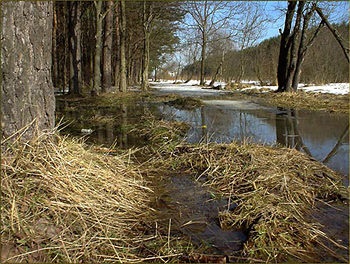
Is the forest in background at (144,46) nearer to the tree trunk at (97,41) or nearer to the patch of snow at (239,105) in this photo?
the tree trunk at (97,41)

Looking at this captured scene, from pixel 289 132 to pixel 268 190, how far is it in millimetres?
3533

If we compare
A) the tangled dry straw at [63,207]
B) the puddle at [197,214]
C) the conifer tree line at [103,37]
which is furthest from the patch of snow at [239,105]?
the tangled dry straw at [63,207]

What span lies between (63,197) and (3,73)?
1155 millimetres

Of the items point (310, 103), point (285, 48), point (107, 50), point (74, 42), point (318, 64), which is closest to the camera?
point (310, 103)

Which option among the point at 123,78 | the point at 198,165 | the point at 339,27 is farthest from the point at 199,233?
the point at 339,27

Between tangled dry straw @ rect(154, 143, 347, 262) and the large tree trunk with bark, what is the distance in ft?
5.57

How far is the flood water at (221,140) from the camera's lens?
230cm

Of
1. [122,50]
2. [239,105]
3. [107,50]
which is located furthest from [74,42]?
[239,105]

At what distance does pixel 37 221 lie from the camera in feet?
6.68

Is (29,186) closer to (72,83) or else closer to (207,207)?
(207,207)

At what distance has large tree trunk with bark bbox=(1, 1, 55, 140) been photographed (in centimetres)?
254

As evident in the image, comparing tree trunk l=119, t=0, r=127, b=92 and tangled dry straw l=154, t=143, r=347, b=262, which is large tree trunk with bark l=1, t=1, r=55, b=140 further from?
tree trunk l=119, t=0, r=127, b=92

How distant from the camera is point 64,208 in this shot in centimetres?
221

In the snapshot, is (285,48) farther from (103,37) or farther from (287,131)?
(287,131)
